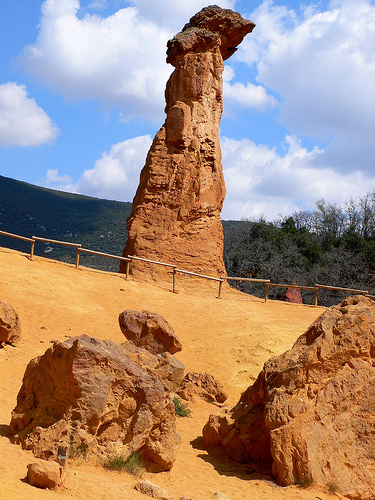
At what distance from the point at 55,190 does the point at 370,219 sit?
1741 inches

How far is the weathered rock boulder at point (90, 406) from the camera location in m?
5.70

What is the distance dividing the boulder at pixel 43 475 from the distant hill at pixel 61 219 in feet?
129

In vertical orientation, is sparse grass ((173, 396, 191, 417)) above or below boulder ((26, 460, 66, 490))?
below

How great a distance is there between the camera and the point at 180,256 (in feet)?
65.4

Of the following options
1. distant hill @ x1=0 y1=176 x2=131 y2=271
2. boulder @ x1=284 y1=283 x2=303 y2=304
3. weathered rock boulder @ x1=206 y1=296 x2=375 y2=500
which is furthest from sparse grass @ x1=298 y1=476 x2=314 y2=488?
distant hill @ x1=0 y1=176 x2=131 y2=271

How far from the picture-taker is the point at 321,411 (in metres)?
6.70

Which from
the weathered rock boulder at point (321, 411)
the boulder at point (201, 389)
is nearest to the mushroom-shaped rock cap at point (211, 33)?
the boulder at point (201, 389)

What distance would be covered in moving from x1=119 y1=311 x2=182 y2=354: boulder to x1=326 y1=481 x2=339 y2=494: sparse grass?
4995mm

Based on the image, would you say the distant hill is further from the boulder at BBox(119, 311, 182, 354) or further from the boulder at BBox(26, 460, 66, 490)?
the boulder at BBox(26, 460, 66, 490)

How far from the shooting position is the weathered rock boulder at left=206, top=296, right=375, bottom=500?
6.38 m

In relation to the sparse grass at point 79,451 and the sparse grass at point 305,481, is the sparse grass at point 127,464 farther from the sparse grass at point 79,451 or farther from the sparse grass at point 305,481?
the sparse grass at point 305,481

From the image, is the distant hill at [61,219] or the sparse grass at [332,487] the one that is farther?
the distant hill at [61,219]

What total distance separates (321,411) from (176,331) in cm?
843

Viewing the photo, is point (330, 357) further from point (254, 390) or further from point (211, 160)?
point (211, 160)
